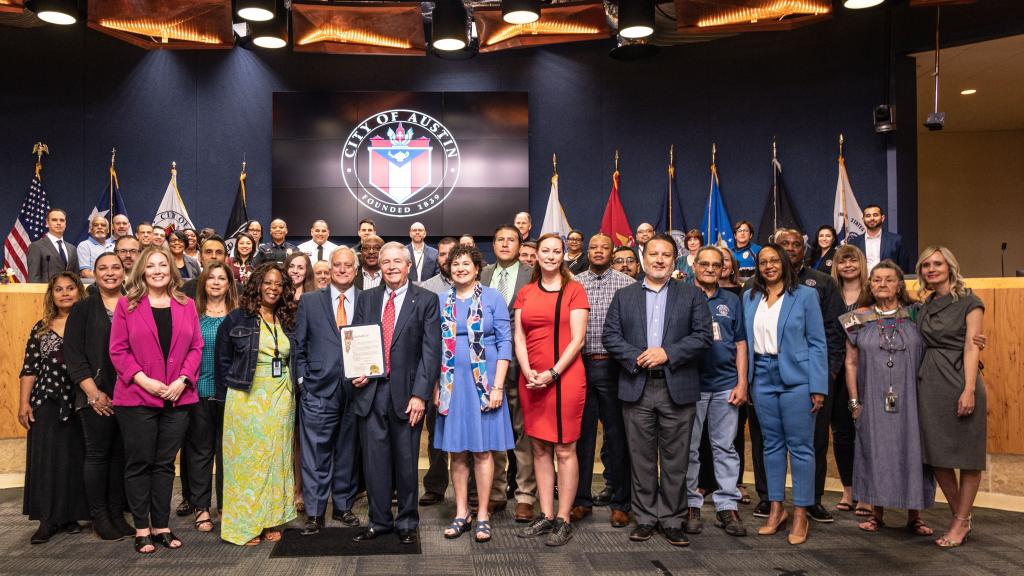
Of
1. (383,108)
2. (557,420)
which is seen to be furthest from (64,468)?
(383,108)

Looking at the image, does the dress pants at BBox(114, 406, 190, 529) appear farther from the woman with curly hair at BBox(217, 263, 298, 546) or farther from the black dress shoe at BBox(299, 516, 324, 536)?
the black dress shoe at BBox(299, 516, 324, 536)

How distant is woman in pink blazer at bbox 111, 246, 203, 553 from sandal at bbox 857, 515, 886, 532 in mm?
3742

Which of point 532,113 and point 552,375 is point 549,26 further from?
point 552,375

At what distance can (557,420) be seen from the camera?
3.90 m

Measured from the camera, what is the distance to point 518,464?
442 cm

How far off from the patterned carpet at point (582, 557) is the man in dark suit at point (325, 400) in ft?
1.41

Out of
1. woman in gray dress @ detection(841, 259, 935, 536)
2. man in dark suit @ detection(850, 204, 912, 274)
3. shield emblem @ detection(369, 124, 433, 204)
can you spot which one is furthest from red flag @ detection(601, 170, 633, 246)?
woman in gray dress @ detection(841, 259, 935, 536)

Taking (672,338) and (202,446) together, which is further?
(202,446)

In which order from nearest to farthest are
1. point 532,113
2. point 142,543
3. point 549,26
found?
point 142,543 < point 549,26 < point 532,113

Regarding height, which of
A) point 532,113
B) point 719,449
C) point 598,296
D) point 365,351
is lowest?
point 719,449

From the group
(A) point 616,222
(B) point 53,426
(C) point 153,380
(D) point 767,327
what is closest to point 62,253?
(B) point 53,426

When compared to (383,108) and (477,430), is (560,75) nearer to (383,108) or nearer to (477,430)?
(383,108)

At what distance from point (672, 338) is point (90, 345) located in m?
3.08

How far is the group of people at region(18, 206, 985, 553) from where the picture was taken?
3834 millimetres
